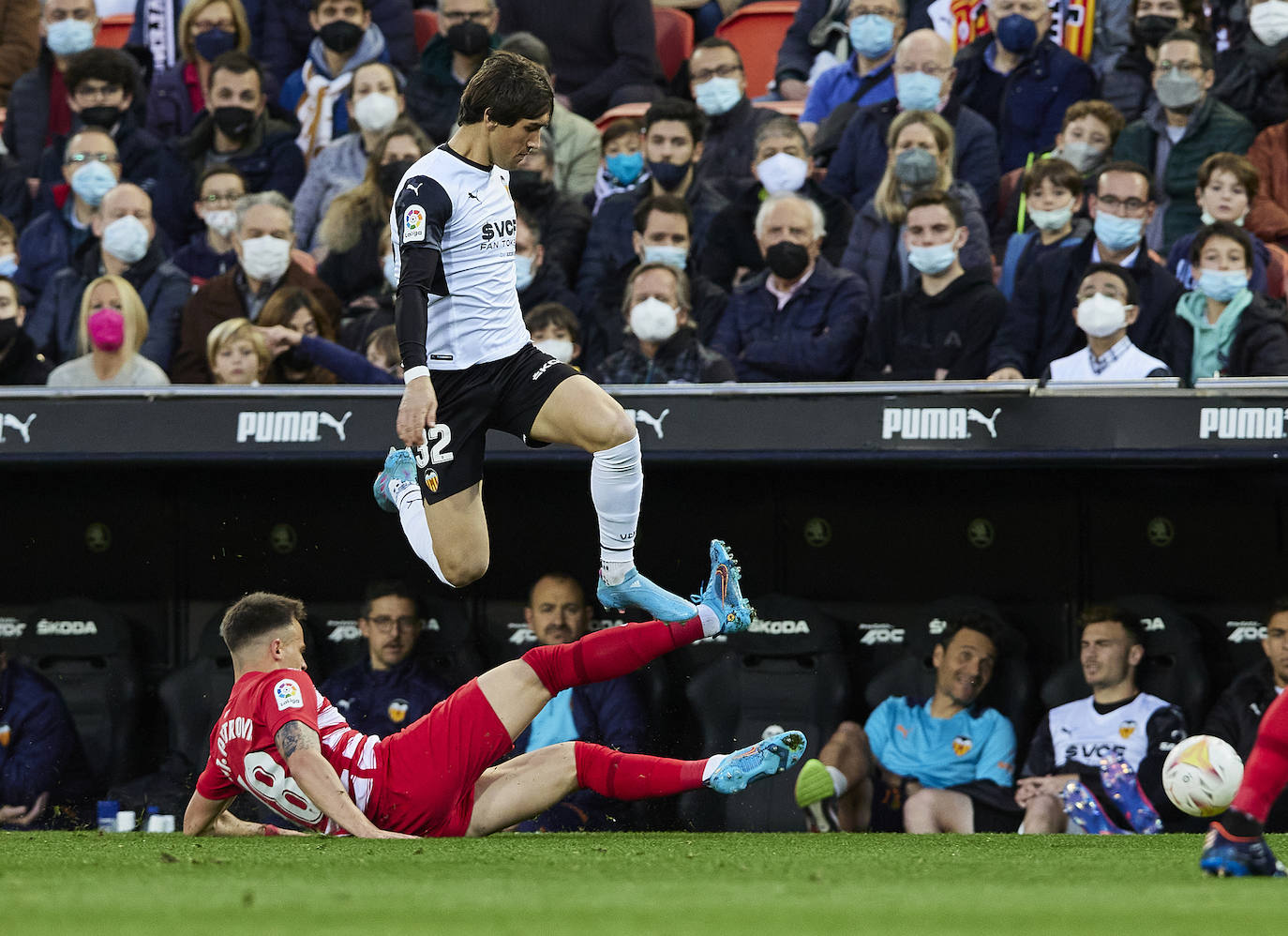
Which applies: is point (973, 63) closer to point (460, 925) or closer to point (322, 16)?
point (322, 16)

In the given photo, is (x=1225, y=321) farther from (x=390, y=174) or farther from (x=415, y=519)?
(x=390, y=174)

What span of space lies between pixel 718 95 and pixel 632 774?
4.38 meters

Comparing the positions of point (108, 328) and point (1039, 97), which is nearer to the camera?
point (108, 328)

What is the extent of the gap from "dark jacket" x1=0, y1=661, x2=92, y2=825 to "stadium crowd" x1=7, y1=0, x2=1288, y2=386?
4.53 ft

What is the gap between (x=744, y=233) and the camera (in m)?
8.77

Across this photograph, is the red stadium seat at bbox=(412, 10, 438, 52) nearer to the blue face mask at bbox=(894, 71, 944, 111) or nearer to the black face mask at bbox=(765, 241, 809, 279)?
the blue face mask at bbox=(894, 71, 944, 111)

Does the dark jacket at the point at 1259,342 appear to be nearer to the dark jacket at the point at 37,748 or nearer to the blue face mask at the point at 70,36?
the dark jacket at the point at 37,748

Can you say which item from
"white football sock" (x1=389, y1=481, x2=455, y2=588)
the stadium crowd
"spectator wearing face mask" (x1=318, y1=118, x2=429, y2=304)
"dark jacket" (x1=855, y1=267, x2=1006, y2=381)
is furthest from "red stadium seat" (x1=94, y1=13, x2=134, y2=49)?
"white football sock" (x1=389, y1=481, x2=455, y2=588)

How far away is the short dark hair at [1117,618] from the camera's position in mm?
7664

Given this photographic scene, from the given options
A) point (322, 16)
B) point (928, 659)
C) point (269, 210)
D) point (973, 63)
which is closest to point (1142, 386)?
point (928, 659)

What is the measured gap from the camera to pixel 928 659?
8.05 meters

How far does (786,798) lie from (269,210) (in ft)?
11.8

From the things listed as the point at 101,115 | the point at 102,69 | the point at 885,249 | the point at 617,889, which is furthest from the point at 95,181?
the point at 617,889

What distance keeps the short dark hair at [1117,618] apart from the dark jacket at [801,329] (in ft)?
4.67
